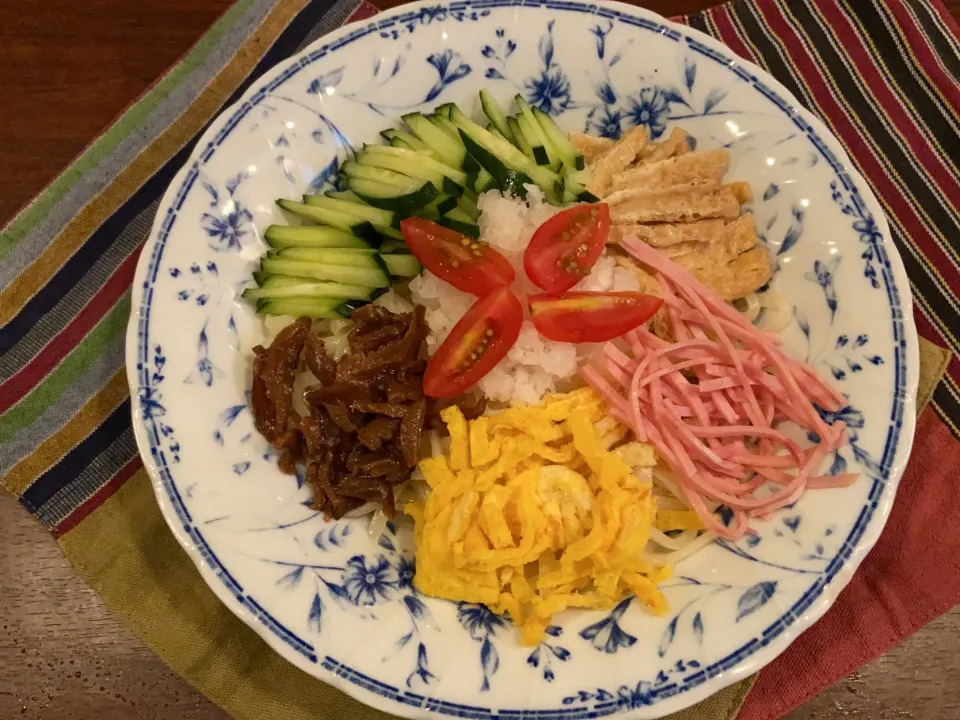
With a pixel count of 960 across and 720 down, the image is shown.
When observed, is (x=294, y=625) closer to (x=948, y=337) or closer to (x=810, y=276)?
(x=810, y=276)

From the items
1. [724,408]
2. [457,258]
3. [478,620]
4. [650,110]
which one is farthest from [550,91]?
[478,620]

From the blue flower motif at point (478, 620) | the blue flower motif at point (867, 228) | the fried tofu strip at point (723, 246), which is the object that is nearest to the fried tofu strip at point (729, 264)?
the fried tofu strip at point (723, 246)

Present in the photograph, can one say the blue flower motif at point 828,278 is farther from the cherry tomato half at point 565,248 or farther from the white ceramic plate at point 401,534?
the cherry tomato half at point 565,248

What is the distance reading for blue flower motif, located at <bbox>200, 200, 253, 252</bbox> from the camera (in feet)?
9.91

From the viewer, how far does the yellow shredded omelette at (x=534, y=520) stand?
2.60m

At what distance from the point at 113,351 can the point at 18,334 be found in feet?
1.51

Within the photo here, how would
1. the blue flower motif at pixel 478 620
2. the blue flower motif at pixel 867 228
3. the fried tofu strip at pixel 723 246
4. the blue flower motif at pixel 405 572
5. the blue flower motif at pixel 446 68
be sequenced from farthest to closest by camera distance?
the blue flower motif at pixel 446 68 < the fried tofu strip at pixel 723 246 < the blue flower motif at pixel 867 228 < the blue flower motif at pixel 405 572 < the blue flower motif at pixel 478 620

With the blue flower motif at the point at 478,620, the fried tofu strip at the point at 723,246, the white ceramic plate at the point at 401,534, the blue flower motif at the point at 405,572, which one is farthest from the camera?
the fried tofu strip at the point at 723,246

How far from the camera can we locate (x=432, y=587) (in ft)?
8.85

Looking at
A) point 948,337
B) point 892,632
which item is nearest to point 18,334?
point 892,632

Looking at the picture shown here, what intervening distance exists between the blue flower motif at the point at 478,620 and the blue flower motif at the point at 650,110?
88.7 inches

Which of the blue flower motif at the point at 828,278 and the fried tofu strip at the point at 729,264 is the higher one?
the blue flower motif at the point at 828,278

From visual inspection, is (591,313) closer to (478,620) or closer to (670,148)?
(670,148)

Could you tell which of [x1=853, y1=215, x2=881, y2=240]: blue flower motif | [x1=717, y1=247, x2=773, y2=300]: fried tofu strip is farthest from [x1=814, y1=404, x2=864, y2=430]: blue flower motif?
[x1=853, y1=215, x2=881, y2=240]: blue flower motif
